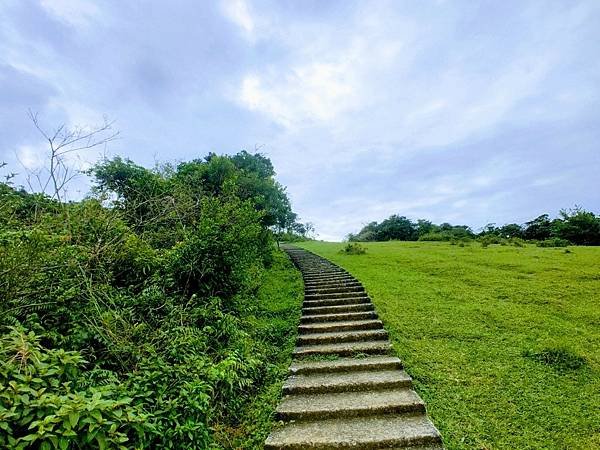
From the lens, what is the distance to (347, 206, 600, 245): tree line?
1925 cm

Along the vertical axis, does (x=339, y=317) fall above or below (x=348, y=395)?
above

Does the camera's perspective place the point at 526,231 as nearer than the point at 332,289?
No

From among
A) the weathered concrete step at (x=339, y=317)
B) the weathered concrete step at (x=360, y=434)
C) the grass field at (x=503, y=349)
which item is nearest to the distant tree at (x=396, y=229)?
the grass field at (x=503, y=349)

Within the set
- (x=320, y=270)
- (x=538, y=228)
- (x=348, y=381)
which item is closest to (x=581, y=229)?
(x=538, y=228)

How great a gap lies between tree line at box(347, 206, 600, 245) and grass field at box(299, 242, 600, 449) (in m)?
11.3

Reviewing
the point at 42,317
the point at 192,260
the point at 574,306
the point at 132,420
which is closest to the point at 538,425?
the point at 132,420

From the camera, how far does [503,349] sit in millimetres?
5375

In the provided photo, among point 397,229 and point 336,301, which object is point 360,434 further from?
point 397,229

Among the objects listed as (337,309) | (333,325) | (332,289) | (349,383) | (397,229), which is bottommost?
(349,383)

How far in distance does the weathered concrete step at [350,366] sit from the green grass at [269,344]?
11.8 inches

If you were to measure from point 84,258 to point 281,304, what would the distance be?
5008mm

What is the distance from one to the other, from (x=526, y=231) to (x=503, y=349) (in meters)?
24.3

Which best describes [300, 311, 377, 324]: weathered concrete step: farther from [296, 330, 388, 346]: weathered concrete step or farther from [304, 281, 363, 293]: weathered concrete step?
[304, 281, 363, 293]: weathered concrete step

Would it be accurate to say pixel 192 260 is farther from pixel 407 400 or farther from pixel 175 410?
pixel 407 400
